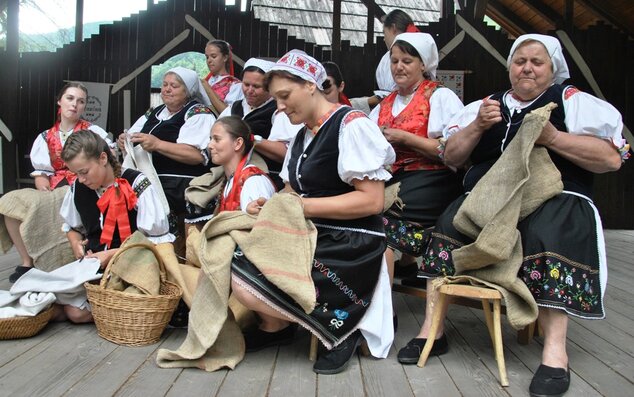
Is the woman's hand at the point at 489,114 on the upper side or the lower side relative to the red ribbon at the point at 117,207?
upper

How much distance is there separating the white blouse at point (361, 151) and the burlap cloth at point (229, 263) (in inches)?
9.8

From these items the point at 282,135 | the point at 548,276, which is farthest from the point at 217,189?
the point at 548,276

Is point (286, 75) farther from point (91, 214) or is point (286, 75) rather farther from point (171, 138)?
point (171, 138)

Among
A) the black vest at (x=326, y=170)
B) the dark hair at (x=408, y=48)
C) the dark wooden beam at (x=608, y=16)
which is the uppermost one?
the dark wooden beam at (x=608, y=16)

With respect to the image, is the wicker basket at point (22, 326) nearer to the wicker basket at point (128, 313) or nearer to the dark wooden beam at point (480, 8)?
the wicker basket at point (128, 313)

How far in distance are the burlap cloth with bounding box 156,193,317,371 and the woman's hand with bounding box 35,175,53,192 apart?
223cm

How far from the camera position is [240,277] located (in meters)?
2.64

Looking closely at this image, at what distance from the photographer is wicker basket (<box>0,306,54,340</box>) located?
3029 mm

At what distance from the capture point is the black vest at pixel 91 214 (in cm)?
357

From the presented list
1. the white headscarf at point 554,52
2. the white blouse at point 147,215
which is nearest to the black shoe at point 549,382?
the white headscarf at point 554,52

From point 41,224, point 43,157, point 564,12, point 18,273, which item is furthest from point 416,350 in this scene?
point 564,12

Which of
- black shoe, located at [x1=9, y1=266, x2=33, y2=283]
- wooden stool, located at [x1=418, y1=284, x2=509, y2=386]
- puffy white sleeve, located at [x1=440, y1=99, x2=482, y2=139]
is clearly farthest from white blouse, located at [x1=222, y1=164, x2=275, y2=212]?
black shoe, located at [x1=9, y1=266, x2=33, y2=283]

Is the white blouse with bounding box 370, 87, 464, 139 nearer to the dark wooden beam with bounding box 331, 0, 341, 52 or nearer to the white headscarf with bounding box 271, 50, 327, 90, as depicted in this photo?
the white headscarf with bounding box 271, 50, 327, 90

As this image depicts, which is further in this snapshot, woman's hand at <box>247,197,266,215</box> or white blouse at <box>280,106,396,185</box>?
woman's hand at <box>247,197,266,215</box>
